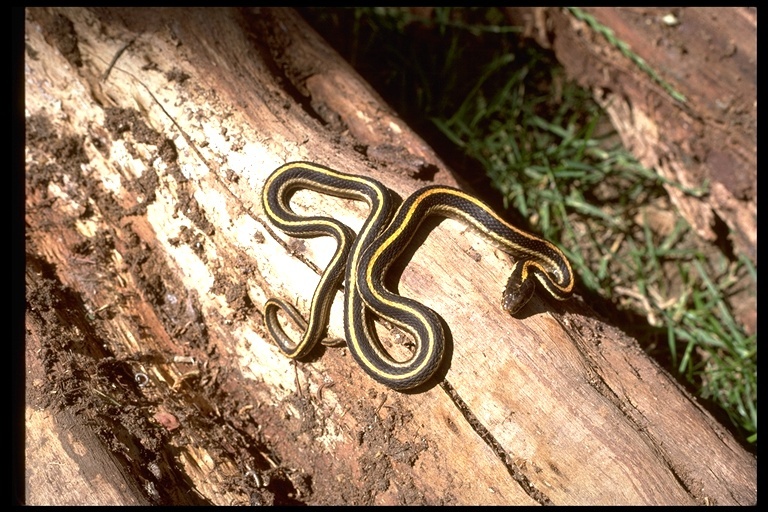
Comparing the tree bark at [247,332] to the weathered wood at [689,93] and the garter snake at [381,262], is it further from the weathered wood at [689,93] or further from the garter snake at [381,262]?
the weathered wood at [689,93]

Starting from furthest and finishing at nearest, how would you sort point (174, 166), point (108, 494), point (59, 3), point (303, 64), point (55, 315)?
point (303, 64), point (59, 3), point (174, 166), point (55, 315), point (108, 494)

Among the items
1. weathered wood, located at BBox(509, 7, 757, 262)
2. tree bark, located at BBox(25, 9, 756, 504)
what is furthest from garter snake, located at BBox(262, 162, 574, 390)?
weathered wood, located at BBox(509, 7, 757, 262)

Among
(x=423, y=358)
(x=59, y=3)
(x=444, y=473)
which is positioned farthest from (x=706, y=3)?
(x=59, y=3)

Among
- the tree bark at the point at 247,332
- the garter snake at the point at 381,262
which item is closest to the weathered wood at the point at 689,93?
the garter snake at the point at 381,262

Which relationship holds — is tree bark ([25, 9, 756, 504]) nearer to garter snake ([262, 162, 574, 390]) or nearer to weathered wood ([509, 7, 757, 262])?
garter snake ([262, 162, 574, 390])

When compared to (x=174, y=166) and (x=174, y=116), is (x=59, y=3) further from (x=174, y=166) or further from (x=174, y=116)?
(x=174, y=166)

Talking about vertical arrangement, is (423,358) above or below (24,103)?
above

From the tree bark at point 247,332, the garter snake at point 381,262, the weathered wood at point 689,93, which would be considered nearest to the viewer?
the tree bark at point 247,332
